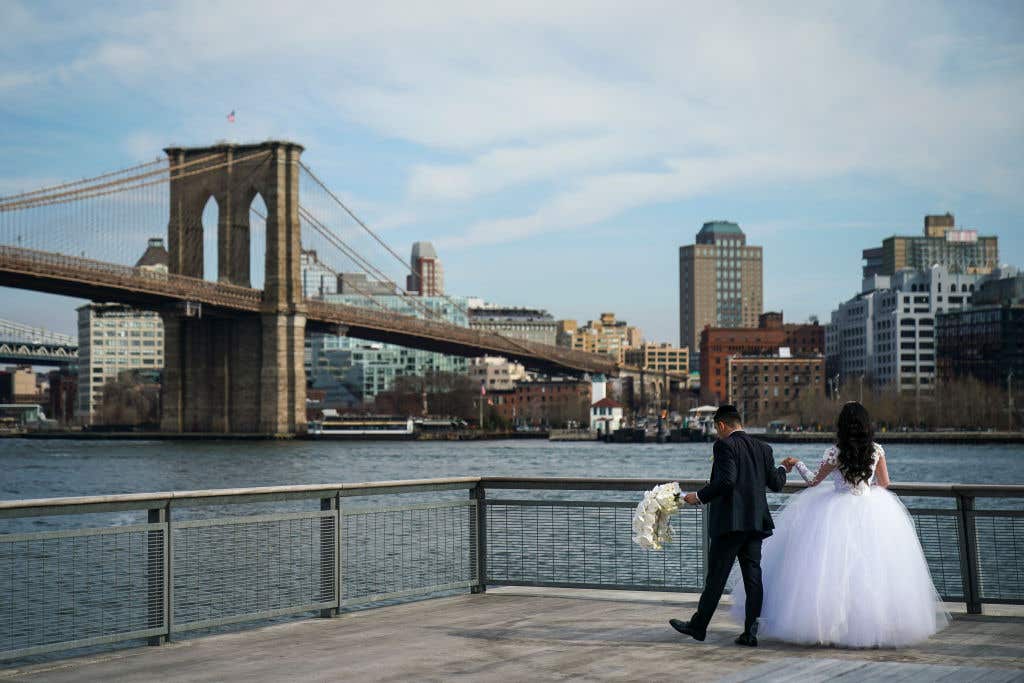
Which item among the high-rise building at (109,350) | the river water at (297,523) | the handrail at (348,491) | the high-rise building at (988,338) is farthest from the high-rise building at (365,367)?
the handrail at (348,491)

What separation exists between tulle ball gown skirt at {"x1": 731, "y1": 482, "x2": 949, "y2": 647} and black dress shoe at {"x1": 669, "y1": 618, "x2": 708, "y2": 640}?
0.25m

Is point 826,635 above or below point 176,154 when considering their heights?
below

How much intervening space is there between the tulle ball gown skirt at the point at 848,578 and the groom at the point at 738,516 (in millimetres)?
158

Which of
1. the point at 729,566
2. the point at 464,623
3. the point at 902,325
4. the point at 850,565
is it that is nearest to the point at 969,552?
the point at 850,565

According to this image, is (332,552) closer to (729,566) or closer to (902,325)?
(729,566)

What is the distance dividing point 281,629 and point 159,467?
5205 centimetres

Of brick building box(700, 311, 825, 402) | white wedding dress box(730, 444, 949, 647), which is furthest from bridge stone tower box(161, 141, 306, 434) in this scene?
brick building box(700, 311, 825, 402)

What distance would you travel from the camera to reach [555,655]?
7.65 m

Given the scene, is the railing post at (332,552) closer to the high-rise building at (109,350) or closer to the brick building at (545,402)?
the brick building at (545,402)

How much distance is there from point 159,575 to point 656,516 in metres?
3.10

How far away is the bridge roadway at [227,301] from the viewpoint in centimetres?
6370

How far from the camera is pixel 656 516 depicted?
332 inches

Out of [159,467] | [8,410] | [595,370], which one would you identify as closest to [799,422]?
[595,370]

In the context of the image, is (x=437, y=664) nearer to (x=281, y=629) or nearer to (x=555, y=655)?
(x=555, y=655)
